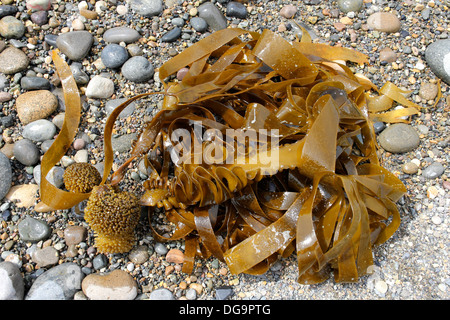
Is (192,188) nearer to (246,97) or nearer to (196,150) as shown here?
(196,150)

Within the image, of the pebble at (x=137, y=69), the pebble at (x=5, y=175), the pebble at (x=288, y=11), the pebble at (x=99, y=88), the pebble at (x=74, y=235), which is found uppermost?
the pebble at (x=288, y=11)

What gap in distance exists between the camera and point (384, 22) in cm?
274

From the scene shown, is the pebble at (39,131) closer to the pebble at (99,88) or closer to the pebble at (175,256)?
the pebble at (99,88)

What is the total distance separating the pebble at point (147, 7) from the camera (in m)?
2.71

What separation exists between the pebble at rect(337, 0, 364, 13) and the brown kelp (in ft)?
1.81

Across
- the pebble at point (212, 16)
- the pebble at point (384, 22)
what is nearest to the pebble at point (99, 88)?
the pebble at point (212, 16)

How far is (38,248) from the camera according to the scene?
210cm

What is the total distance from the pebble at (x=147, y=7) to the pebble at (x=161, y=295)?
5.91ft

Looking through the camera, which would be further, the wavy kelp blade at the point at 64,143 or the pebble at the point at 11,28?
the pebble at the point at 11,28

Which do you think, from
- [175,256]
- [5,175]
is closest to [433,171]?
[175,256]

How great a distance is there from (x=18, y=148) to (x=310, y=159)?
1637 millimetres

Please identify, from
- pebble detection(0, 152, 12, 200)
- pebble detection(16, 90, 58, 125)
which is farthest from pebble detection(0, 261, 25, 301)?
pebble detection(16, 90, 58, 125)

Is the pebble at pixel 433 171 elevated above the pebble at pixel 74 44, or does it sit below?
below
